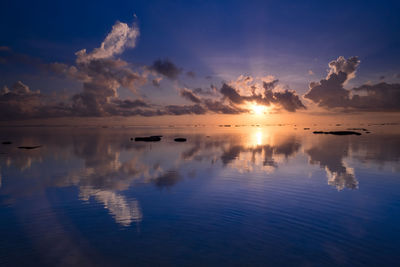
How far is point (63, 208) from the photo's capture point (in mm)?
16922

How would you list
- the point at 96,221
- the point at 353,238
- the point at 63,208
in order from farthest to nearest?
the point at 63,208, the point at 96,221, the point at 353,238

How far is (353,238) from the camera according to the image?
12.4 m

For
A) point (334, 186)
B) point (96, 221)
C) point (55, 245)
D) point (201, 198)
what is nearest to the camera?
point (55, 245)

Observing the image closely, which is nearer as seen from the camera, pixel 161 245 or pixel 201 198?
pixel 161 245

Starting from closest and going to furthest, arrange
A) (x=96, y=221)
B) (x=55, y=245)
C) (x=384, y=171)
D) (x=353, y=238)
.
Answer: (x=55, y=245), (x=353, y=238), (x=96, y=221), (x=384, y=171)

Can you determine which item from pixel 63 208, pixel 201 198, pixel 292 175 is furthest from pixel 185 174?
pixel 63 208

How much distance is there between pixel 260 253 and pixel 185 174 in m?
18.3

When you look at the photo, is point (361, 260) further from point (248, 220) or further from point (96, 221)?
point (96, 221)

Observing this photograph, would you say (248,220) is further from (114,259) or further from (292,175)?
(292,175)

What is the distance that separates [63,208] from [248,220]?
1204 centimetres

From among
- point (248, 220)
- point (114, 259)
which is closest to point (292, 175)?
point (248, 220)

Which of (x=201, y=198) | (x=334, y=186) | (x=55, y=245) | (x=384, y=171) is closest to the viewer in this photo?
(x=55, y=245)

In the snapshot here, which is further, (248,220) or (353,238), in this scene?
(248,220)

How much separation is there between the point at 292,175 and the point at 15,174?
30.9 metres
